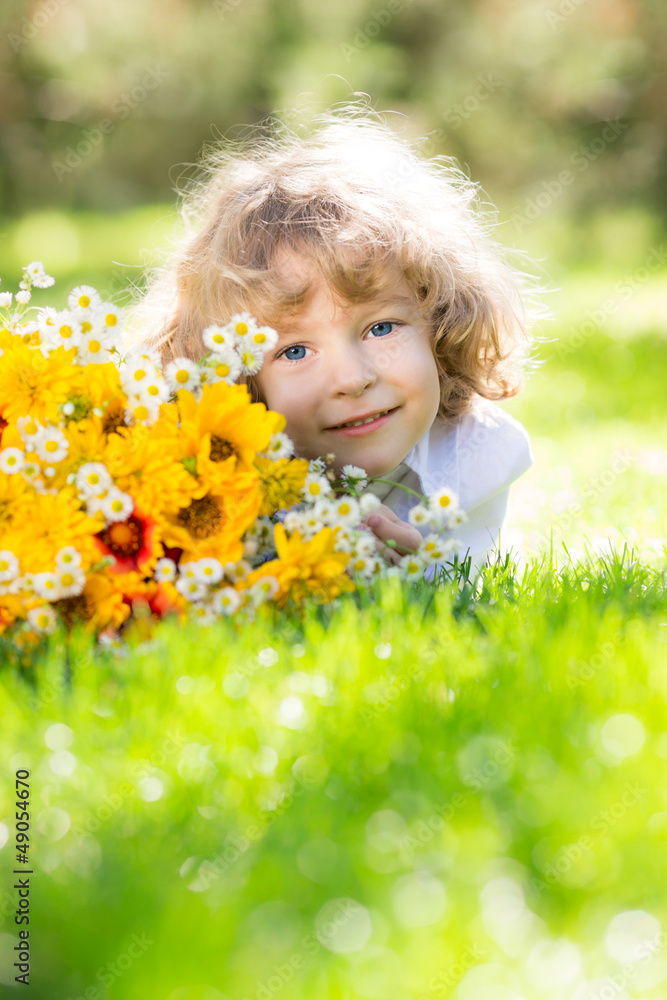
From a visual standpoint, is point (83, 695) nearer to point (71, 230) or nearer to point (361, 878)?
point (361, 878)

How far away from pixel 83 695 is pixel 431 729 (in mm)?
561

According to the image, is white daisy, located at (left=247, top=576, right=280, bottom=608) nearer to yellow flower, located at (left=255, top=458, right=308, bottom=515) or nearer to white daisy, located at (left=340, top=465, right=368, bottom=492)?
yellow flower, located at (left=255, top=458, right=308, bottom=515)

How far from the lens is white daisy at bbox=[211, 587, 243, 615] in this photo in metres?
1.94

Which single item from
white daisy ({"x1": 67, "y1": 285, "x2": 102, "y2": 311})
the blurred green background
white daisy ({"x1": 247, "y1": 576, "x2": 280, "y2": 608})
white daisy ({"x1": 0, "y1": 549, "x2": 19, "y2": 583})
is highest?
white daisy ({"x1": 67, "y1": 285, "x2": 102, "y2": 311})

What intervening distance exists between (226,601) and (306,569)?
169 mm

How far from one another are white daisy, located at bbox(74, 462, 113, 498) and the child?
70cm

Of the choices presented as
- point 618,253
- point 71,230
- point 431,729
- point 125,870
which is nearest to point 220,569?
point 431,729

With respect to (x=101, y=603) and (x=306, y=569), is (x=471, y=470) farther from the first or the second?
(x=101, y=603)

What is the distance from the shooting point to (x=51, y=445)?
1.92m

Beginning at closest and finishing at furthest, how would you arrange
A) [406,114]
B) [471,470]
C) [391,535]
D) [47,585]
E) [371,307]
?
[47,585], [391,535], [371,307], [471,470], [406,114]

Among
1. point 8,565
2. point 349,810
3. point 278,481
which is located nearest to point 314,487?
point 278,481

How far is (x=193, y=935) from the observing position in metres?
1.15

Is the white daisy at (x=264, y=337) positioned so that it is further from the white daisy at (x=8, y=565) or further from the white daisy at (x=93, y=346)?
the white daisy at (x=8, y=565)

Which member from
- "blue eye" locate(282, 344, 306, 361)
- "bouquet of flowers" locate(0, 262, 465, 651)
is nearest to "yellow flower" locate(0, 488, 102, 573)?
"bouquet of flowers" locate(0, 262, 465, 651)
